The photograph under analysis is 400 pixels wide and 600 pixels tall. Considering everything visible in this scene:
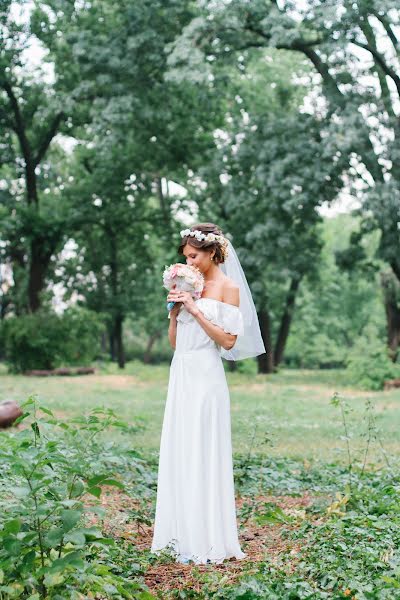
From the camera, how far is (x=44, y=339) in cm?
2641

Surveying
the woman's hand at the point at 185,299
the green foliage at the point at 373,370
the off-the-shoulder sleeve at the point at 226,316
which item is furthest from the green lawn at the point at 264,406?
the off-the-shoulder sleeve at the point at 226,316

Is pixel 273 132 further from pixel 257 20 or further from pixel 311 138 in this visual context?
pixel 257 20

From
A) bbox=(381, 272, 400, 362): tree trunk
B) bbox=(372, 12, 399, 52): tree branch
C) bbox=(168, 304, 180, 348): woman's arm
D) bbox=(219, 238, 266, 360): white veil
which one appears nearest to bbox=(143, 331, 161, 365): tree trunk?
bbox=(381, 272, 400, 362): tree trunk

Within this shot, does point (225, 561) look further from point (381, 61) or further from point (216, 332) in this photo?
point (381, 61)


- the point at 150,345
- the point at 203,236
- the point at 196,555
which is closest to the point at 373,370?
the point at 196,555

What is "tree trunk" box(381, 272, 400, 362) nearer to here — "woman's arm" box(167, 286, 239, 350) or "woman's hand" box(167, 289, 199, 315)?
"woman's arm" box(167, 286, 239, 350)

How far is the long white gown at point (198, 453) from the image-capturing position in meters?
5.29

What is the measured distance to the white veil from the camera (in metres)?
5.70

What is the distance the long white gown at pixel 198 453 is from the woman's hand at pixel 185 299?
0.32 feet

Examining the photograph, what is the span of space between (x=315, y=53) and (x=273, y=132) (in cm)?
238

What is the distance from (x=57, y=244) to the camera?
1164 inches

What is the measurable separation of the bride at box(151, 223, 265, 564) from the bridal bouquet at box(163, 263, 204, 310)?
0.15ft

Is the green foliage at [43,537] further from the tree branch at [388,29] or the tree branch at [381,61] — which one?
the tree branch at [381,61]

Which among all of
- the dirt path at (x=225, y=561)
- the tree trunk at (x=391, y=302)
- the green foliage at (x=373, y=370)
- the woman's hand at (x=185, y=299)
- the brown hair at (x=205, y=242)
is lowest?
the dirt path at (x=225, y=561)
